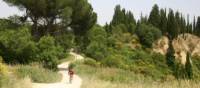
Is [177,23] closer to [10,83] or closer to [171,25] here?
[171,25]

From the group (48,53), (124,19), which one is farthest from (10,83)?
(124,19)

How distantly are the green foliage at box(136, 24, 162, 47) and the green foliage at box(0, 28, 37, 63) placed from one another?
4506 cm

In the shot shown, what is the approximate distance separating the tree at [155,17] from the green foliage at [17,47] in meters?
52.4

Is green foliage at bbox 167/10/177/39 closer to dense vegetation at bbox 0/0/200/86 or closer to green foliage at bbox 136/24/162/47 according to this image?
green foliage at bbox 136/24/162/47

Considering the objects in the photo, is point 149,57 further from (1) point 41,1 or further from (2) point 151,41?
(1) point 41,1

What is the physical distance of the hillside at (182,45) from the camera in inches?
3471

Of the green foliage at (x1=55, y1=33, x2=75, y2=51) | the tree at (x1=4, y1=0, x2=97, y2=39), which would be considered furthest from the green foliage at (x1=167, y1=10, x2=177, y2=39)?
the green foliage at (x1=55, y1=33, x2=75, y2=51)

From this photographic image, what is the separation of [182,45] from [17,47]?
206ft

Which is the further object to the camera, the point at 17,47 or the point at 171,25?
the point at 171,25

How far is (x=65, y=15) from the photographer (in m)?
47.3

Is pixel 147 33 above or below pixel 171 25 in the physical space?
below

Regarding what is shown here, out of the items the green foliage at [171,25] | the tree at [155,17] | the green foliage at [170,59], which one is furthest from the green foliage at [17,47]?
the green foliage at [171,25]

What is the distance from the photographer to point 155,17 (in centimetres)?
9156

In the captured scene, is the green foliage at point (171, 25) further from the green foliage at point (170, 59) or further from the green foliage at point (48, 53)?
the green foliage at point (48, 53)
